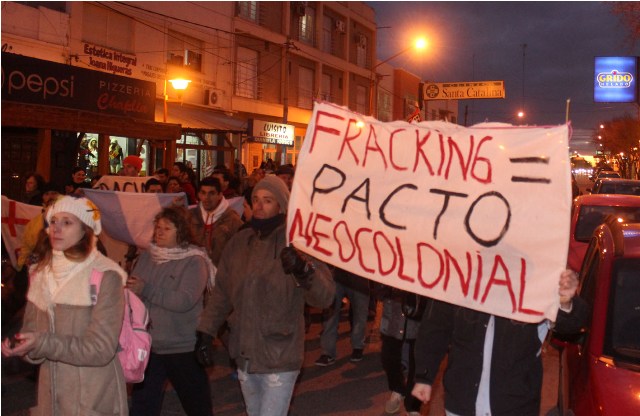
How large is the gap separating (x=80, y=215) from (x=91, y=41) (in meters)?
17.7

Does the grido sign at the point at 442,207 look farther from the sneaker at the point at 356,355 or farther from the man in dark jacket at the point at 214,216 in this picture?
the sneaker at the point at 356,355

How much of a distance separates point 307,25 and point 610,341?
32.2 meters

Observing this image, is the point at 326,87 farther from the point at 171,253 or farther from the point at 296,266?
the point at 296,266

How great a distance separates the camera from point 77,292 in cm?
351

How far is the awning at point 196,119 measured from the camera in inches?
824

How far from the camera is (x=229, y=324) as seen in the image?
4.48 meters

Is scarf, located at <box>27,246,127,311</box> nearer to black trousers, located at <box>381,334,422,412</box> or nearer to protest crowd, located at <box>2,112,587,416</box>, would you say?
protest crowd, located at <box>2,112,587,416</box>

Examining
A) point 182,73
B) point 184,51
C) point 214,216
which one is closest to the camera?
point 214,216

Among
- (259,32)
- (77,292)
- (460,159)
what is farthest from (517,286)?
(259,32)

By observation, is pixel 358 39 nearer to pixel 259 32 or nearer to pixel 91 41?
pixel 259 32

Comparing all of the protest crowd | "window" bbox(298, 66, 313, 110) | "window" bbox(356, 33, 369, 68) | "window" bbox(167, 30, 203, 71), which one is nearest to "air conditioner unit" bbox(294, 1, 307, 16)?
"window" bbox(298, 66, 313, 110)

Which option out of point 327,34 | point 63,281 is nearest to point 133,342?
point 63,281

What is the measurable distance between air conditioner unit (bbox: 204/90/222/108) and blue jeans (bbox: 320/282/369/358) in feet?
60.0

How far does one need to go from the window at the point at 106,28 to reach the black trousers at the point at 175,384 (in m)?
16.5
